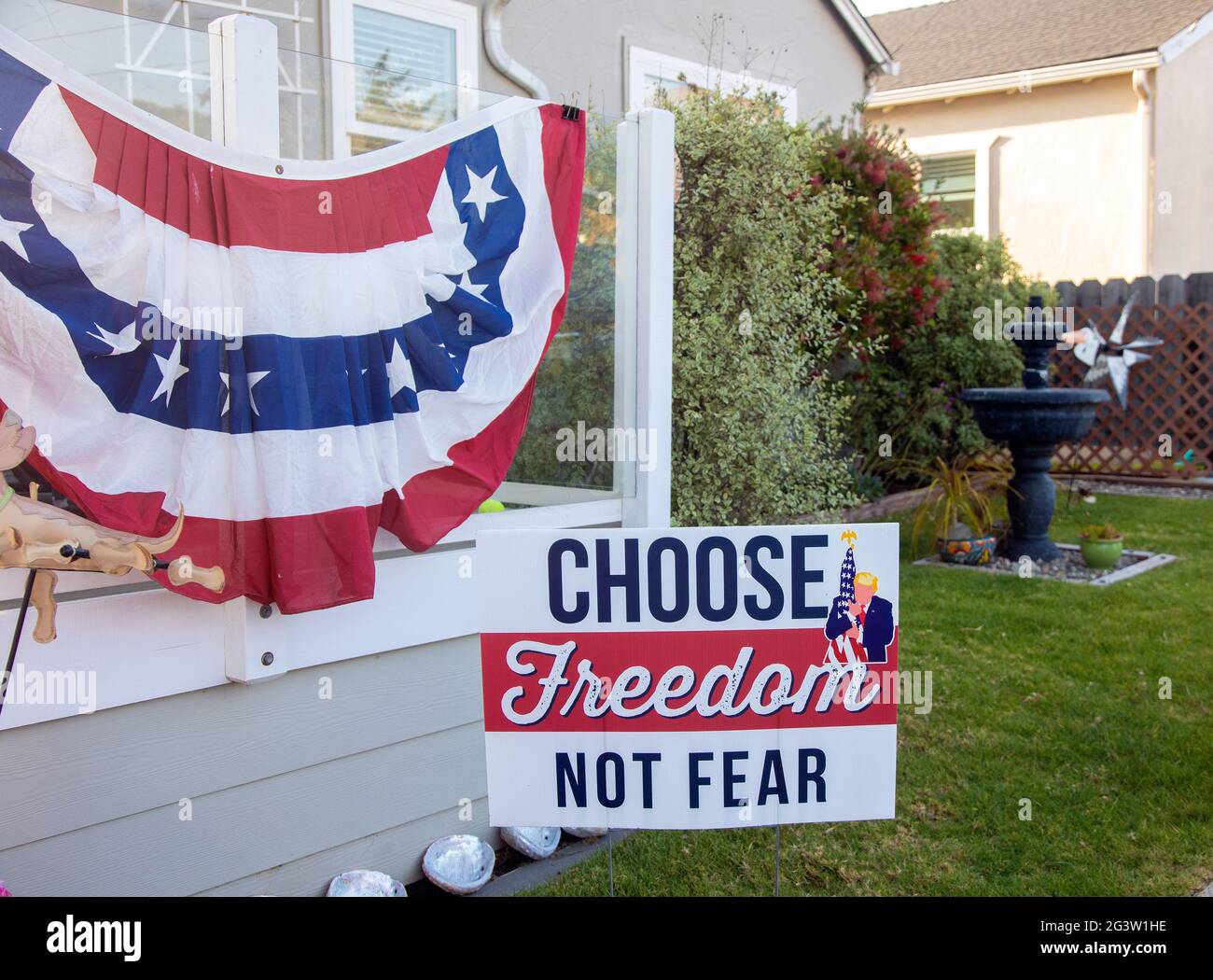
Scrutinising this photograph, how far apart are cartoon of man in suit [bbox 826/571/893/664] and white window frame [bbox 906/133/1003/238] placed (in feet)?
47.4

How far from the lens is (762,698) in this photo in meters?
2.60

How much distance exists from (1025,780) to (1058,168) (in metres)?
13.2

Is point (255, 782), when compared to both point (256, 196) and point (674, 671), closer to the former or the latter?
point (674, 671)

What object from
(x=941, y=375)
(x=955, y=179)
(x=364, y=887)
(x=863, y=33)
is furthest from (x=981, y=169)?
(x=364, y=887)

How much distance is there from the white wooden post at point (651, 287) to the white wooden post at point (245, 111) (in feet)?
4.44

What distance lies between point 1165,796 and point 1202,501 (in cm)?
748

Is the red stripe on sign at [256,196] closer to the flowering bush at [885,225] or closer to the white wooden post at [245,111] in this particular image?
the white wooden post at [245,111]

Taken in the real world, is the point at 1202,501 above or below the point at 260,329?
below

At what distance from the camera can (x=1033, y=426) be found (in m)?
7.33

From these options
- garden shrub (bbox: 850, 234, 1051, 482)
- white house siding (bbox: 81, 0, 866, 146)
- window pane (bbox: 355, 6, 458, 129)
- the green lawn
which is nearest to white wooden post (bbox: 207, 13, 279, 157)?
window pane (bbox: 355, 6, 458, 129)

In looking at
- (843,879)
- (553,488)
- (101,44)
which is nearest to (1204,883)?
(843,879)

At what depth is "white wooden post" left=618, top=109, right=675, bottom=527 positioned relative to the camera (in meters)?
3.77

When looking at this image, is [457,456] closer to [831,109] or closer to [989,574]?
[989,574]

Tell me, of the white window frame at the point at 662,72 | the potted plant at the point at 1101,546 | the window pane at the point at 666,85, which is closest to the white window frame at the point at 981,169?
the white window frame at the point at 662,72
